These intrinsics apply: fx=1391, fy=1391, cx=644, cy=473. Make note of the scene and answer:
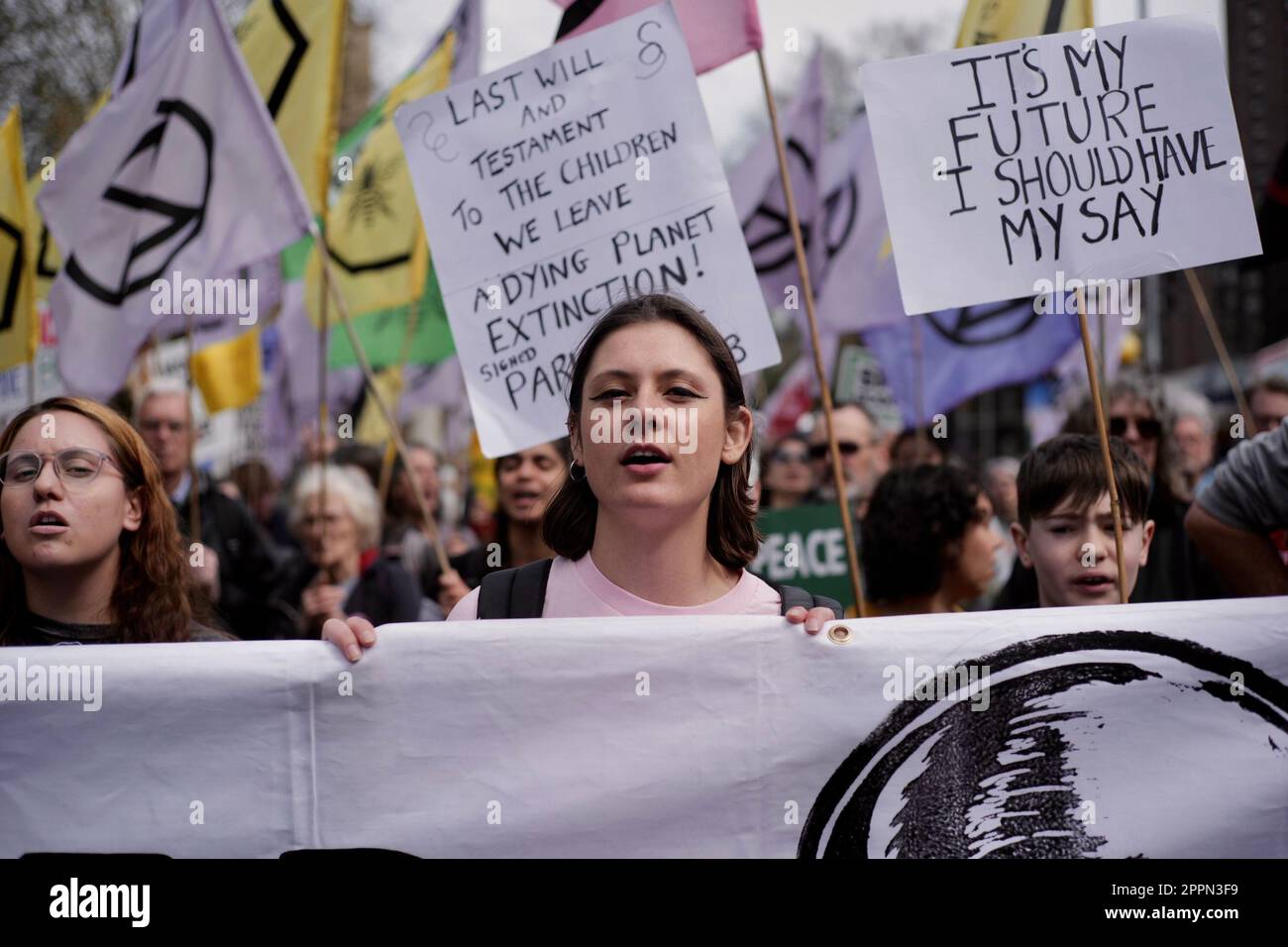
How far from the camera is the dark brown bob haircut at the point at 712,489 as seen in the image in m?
2.53

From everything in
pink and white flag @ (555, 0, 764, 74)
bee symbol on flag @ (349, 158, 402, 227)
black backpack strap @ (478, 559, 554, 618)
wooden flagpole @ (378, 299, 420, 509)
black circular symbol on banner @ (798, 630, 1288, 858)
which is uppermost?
bee symbol on flag @ (349, 158, 402, 227)

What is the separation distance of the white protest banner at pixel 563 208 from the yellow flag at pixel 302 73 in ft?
5.98

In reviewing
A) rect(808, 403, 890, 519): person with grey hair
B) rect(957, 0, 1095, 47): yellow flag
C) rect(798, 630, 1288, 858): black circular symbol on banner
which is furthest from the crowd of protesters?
rect(808, 403, 890, 519): person with grey hair

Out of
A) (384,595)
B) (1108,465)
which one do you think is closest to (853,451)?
(384,595)

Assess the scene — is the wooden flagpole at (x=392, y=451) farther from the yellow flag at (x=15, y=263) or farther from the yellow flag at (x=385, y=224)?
the yellow flag at (x=15, y=263)

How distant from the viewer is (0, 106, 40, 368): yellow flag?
6.20 metres

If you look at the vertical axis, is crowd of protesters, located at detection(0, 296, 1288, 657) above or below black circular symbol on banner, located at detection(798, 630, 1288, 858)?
above

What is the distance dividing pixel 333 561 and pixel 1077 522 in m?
3.57

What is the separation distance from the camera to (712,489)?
8.63 feet

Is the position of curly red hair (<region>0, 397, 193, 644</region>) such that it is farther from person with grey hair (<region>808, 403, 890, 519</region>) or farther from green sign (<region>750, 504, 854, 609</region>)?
person with grey hair (<region>808, 403, 890, 519</region>)

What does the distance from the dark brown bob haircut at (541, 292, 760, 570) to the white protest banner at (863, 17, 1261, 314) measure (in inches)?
25.9

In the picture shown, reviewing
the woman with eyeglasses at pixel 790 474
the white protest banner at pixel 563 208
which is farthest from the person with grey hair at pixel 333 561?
the woman with eyeglasses at pixel 790 474
